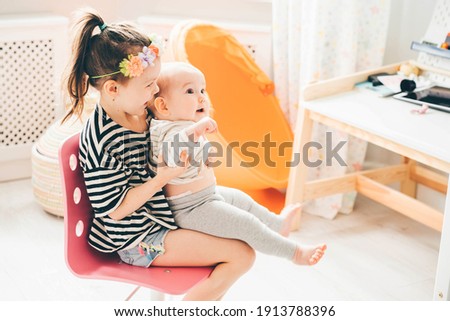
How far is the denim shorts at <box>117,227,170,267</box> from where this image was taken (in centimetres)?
151

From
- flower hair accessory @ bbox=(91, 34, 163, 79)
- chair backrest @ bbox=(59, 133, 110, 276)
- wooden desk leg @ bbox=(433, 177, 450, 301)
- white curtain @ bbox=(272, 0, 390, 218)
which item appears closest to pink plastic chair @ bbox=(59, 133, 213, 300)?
chair backrest @ bbox=(59, 133, 110, 276)

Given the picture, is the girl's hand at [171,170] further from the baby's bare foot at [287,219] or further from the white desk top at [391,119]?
the white desk top at [391,119]

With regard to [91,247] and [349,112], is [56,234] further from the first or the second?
[349,112]

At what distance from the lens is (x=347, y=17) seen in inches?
102

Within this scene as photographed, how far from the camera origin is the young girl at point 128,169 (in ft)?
4.66

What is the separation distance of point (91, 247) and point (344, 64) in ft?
4.79

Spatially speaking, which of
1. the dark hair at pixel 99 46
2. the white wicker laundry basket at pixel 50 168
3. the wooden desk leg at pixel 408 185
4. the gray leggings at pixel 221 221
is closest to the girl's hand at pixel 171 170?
the gray leggings at pixel 221 221

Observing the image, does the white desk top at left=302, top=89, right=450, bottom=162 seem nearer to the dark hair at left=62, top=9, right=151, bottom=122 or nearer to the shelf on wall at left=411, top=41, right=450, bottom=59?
the shelf on wall at left=411, top=41, right=450, bottom=59

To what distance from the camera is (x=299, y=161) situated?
248 cm

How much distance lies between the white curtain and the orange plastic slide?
0.32 feet

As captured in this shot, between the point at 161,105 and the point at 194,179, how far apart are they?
187 millimetres

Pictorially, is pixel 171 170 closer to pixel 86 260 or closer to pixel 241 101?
pixel 86 260

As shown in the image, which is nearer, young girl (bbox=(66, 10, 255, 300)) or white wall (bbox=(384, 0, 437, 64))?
young girl (bbox=(66, 10, 255, 300))

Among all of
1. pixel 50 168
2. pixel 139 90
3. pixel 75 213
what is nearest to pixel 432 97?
pixel 139 90
